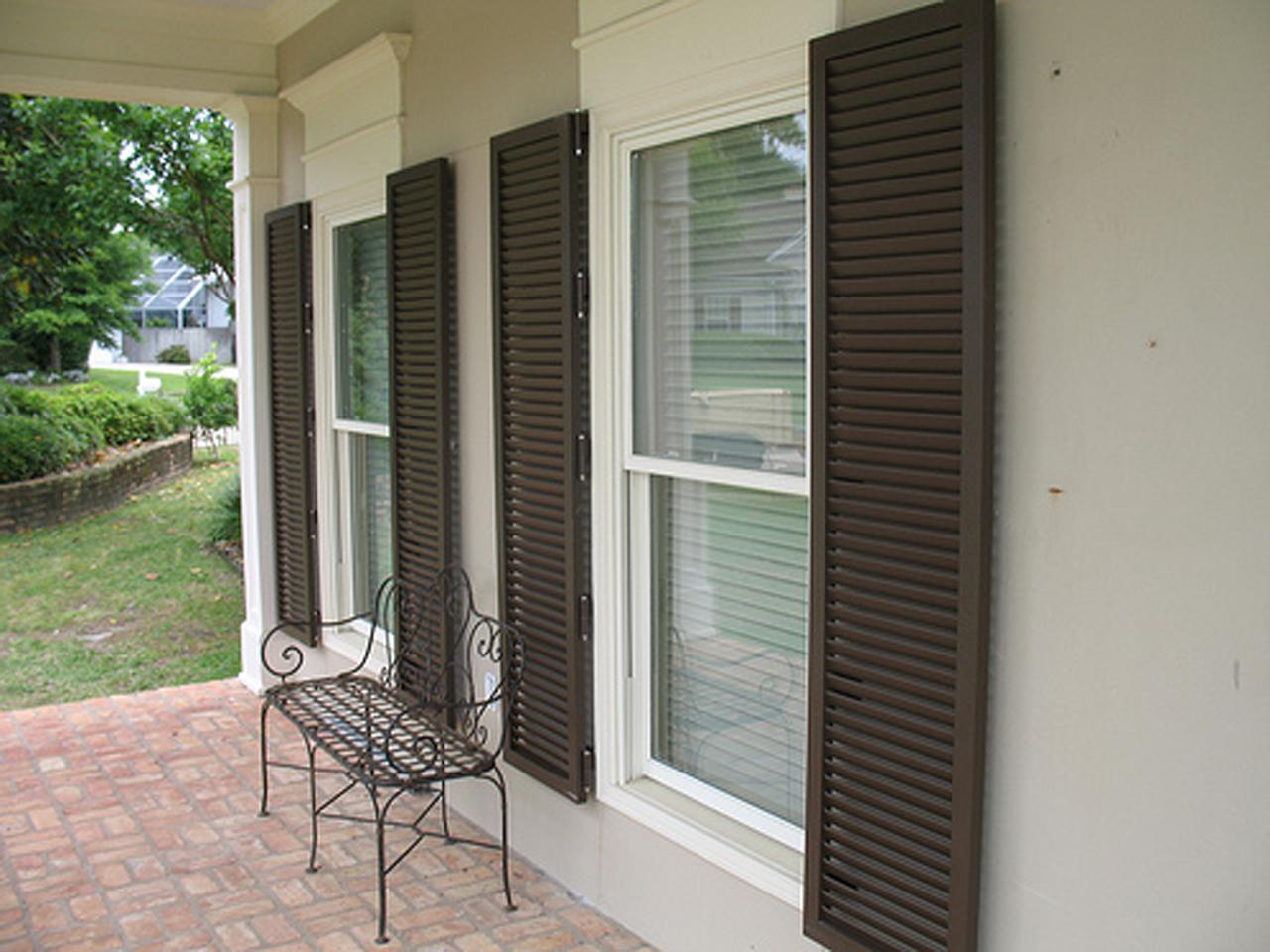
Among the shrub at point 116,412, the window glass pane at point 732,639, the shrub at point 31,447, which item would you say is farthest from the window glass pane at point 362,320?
the shrub at point 116,412

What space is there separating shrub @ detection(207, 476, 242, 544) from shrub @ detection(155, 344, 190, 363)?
2174cm

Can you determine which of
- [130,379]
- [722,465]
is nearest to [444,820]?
[722,465]

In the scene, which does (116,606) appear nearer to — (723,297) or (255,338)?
(255,338)

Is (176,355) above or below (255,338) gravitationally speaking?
above

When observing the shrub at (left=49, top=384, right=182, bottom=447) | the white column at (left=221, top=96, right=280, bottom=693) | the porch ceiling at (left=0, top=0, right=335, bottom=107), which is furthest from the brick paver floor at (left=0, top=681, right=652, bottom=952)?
the shrub at (left=49, top=384, right=182, bottom=447)

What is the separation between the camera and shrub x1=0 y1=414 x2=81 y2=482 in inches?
460

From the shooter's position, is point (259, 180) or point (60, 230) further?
point (60, 230)

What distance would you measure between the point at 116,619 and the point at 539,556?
20.0 feet

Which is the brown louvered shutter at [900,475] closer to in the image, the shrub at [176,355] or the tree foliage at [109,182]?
the tree foliage at [109,182]

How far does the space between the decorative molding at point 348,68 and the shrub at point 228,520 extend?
5.59m

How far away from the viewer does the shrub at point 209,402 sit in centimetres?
1587

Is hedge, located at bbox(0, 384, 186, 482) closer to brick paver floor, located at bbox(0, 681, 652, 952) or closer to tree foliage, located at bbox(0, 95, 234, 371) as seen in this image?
tree foliage, located at bbox(0, 95, 234, 371)

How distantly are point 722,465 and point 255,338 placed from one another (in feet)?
12.4

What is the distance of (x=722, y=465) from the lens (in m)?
3.31
